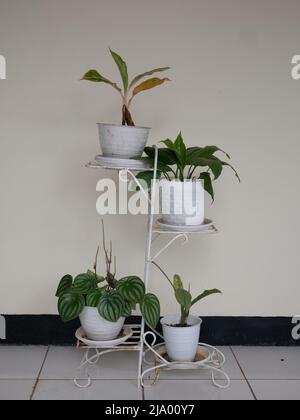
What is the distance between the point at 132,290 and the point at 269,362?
2.61 feet

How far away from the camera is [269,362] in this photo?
A: 247cm

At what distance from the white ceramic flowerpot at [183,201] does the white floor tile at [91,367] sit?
717 millimetres

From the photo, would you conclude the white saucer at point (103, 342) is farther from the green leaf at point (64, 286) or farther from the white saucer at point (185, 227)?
the white saucer at point (185, 227)

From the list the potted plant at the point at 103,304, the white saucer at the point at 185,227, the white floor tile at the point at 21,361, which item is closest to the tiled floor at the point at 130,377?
the white floor tile at the point at 21,361

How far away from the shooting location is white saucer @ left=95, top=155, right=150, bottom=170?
2111 millimetres

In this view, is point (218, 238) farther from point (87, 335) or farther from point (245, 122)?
point (87, 335)

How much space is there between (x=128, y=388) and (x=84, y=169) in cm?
102

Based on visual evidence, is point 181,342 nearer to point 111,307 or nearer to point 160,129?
point 111,307

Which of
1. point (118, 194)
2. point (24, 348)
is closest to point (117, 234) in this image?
point (118, 194)

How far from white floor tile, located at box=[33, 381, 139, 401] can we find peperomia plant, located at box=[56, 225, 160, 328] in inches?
11.3

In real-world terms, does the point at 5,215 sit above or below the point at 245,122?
below

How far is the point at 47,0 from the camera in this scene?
95.7 inches

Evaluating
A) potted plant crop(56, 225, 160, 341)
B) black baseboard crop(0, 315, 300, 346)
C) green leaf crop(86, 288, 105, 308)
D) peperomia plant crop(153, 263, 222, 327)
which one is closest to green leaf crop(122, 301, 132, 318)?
potted plant crop(56, 225, 160, 341)

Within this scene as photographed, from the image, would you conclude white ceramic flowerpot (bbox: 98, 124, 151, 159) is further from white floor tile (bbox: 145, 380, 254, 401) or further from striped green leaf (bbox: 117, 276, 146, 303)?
white floor tile (bbox: 145, 380, 254, 401)
